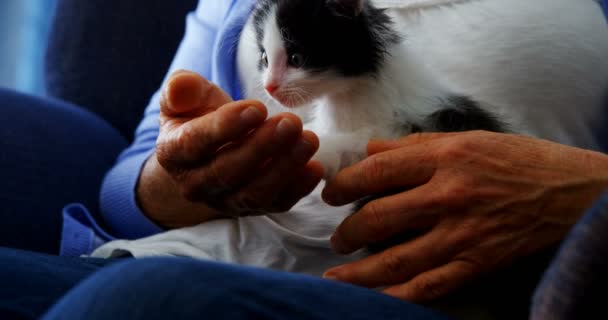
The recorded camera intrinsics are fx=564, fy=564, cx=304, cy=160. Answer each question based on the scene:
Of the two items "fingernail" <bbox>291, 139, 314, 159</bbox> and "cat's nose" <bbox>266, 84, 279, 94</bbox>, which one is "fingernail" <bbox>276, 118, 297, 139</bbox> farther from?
"cat's nose" <bbox>266, 84, 279, 94</bbox>

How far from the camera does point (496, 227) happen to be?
2.30ft

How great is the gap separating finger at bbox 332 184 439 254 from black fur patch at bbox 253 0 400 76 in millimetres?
237

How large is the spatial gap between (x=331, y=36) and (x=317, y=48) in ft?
0.09

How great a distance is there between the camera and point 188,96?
2.67 feet

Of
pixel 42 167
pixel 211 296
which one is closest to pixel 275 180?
pixel 211 296

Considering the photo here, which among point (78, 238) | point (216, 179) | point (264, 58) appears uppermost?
point (264, 58)

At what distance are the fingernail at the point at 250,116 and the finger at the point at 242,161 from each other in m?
0.02

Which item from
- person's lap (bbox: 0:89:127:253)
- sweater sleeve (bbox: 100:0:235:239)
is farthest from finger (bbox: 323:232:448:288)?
person's lap (bbox: 0:89:127:253)

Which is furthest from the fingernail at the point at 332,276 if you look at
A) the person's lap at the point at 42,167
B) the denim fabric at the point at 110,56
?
the denim fabric at the point at 110,56

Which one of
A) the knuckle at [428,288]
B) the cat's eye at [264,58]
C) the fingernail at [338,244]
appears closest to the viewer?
the knuckle at [428,288]

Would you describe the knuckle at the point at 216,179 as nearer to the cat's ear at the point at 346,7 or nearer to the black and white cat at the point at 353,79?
the black and white cat at the point at 353,79

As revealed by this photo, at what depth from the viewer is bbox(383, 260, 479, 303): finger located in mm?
686

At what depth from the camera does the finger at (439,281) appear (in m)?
0.69

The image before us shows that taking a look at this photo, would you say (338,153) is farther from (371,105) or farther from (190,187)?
(190,187)
